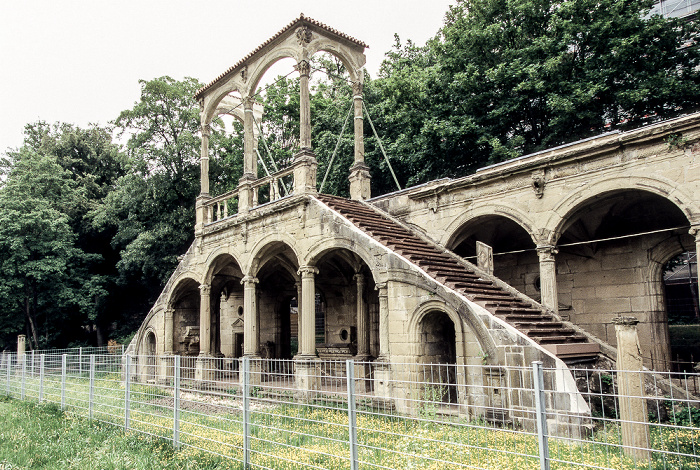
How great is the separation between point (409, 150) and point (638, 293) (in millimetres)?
9590

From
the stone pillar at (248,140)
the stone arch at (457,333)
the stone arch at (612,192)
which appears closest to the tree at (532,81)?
the stone arch at (612,192)

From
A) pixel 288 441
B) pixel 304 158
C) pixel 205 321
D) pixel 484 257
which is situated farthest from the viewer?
pixel 205 321

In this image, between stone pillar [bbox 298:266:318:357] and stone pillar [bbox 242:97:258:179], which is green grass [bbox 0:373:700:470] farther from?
stone pillar [bbox 242:97:258:179]

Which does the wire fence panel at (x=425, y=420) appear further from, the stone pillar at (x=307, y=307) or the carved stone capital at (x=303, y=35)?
A: the carved stone capital at (x=303, y=35)

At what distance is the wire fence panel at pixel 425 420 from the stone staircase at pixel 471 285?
718 millimetres

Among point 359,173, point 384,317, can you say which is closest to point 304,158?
point 359,173

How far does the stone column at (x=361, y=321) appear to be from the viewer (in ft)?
49.9

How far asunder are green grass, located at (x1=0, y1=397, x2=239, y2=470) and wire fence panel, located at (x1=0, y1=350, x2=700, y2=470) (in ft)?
0.86

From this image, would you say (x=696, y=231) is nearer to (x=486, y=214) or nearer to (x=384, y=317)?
(x=486, y=214)

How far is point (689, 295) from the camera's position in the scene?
25.6 meters

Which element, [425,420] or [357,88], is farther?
[357,88]

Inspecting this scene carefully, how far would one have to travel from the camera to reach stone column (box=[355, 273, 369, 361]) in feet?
49.9

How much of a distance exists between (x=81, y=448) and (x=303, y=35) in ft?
37.8

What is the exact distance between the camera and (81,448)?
8.48 m
